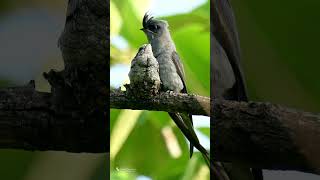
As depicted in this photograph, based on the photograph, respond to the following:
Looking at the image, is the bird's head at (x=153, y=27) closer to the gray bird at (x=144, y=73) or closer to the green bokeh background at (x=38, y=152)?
the gray bird at (x=144, y=73)

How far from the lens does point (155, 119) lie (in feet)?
7.73

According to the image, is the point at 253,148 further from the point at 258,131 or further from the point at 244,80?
the point at 244,80

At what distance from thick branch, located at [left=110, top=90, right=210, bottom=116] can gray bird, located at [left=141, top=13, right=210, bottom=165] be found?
0.04 meters

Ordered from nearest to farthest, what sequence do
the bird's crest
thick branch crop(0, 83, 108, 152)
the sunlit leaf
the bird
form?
thick branch crop(0, 83, 108, 152) < the sunlit leaf < the bird's crest < the bird

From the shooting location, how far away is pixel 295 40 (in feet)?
8.64

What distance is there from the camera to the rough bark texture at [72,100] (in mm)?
1947

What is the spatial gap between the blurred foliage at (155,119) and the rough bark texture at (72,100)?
7 centimetres

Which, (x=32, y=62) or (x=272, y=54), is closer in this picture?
(x=32, y=62)

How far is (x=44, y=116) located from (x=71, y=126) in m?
0.13

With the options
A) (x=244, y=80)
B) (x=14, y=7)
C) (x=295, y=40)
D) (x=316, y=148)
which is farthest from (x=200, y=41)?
(x=14, y=7)

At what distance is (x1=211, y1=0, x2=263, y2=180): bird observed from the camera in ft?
8.36

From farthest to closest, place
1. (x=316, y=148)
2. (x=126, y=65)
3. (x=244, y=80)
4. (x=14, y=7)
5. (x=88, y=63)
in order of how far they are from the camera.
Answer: (x=244, y=80)
(x=316, y=148)
(x=126, y=65)
(x=88, y=63)
(x=14, y=7)

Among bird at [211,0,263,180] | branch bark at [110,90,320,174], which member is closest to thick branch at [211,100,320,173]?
branch bark at [110,90,320,174]

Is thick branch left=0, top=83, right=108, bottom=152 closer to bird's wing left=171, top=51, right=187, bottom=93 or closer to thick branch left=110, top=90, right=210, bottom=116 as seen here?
thick branch left=110, top=90, right=210, bottom=116
